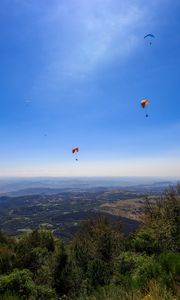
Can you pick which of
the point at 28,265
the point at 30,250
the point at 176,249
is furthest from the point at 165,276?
the point at 30,250

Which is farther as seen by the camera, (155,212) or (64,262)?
(155,212)

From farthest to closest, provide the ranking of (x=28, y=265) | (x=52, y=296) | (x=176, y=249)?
1. (x=28, y=265)
2. (x=176, y=249)
3. (x=52, y=296)

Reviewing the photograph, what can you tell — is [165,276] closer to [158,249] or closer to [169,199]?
[169,199]

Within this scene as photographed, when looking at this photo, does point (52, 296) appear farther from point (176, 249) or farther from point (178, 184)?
point (178, 184)

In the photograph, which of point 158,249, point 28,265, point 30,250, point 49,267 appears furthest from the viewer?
point 158,249

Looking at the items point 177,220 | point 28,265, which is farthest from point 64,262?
point 177,220

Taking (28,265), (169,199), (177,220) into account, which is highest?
(169,199)

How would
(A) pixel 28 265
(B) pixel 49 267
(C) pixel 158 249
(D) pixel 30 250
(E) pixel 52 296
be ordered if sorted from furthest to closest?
(C) pixel 158 249
(D) pixel 30 250
(A) pixel 28 265
(B) pixel 49 267
(E) pixel 52 296

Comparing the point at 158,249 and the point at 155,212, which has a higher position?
the point at 155,212

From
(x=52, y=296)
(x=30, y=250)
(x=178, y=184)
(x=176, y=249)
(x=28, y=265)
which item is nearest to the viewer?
(x=52, y=296)
